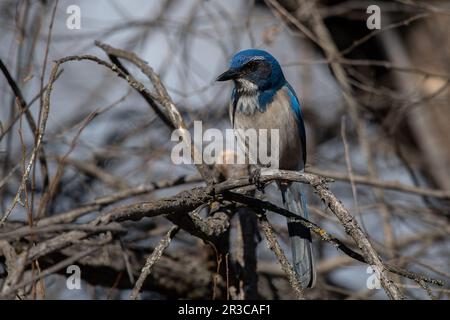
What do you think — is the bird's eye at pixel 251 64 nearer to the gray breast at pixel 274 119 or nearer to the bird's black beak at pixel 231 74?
the bird's black beak at pixel 231 74

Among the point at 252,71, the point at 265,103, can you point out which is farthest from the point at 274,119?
the point at 252,71

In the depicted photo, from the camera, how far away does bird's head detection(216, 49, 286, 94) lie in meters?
4.78

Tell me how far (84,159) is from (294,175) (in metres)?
3.24

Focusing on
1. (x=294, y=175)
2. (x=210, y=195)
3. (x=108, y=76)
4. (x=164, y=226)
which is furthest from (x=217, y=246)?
(x=108, y=76)

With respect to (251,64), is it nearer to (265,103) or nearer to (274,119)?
(265,103)

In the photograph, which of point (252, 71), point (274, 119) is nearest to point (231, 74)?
point (252, 71)

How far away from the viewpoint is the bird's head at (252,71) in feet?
15.7

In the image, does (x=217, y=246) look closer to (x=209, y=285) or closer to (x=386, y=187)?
(x=209, y=285)

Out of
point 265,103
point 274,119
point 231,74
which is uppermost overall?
point 231,74

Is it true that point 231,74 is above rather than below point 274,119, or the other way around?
above

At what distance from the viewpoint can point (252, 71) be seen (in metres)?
4.84

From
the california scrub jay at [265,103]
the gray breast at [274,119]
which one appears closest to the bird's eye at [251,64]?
the california scrub jay at [265,103]

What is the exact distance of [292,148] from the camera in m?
5.00

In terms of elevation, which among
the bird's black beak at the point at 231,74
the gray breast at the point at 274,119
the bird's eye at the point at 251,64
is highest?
the bird's eye at the point at 251,64
